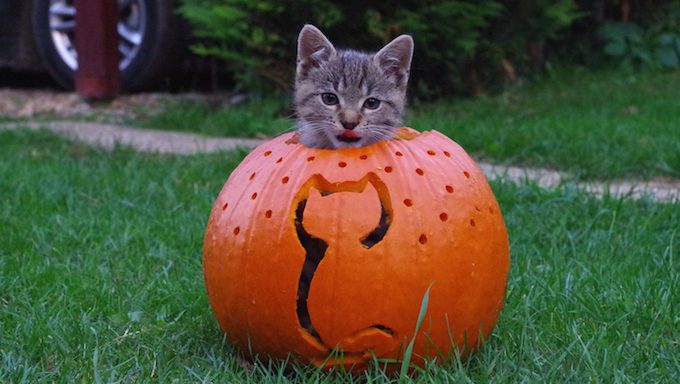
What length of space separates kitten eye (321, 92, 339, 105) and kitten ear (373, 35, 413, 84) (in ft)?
0.73

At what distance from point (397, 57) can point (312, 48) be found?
1.09ft

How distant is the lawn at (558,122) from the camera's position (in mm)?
6551

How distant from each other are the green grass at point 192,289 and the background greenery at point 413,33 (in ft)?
10.7

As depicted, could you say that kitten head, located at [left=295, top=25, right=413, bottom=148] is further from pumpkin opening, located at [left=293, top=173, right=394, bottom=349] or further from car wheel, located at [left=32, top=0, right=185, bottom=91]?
car wheel, located at [left=32, top=0, right=185, bottom=91]

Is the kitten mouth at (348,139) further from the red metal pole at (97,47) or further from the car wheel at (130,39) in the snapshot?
the car wheel at (130,39)

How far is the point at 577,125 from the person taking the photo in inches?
306

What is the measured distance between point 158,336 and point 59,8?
330 inches

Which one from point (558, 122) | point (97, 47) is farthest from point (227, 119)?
point (558, 122)

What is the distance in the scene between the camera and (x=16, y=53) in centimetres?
1166

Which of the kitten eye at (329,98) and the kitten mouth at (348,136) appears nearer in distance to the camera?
the kitten mouth at (348,136)

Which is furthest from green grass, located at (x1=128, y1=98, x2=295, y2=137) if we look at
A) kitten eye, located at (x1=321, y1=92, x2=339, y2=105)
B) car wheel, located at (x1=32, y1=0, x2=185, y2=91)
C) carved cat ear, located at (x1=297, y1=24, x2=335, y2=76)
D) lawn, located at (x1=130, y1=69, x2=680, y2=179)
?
kitten eye, located at (x1=321, y1=92, x2=339, y2=105)

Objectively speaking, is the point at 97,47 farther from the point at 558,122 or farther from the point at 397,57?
the point at 397,57

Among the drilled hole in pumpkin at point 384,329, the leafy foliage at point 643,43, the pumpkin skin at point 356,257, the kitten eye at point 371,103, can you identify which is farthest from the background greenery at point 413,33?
the drilled hole in pumpkin at point 384,329

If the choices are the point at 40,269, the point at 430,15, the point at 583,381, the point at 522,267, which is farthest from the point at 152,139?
the point at 583,381
